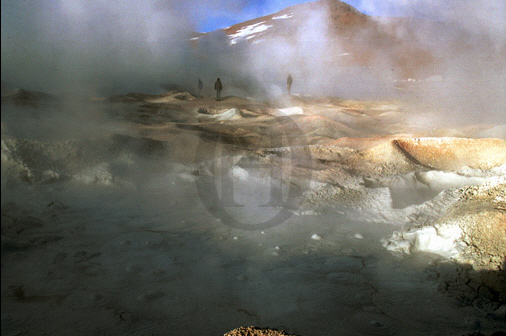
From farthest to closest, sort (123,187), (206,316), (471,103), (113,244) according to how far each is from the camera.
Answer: (471,103) → (123,187) → (113,244) → (206,316)

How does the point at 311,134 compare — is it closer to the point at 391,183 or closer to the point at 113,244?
the point at 391,183

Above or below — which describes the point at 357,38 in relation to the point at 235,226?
above

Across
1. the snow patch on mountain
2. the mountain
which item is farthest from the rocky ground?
the snow patch on mountain

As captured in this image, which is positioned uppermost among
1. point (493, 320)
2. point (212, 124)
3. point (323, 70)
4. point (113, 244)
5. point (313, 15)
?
point (313, 15)

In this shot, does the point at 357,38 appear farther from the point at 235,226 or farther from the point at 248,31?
the point at 235,226

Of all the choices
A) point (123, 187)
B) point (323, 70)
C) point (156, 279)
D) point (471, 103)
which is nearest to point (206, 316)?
point (156, 279)

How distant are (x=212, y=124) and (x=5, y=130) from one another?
5.45 m

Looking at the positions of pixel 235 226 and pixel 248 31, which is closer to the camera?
pixel 235 226

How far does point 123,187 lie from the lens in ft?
7.93

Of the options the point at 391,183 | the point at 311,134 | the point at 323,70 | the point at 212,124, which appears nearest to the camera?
the point at 391,183

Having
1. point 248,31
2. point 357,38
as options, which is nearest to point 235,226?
point 248,31

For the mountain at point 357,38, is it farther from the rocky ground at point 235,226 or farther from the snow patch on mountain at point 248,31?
the rocky ground at point 235,226

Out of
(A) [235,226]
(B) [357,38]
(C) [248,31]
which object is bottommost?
(A) [235,226]

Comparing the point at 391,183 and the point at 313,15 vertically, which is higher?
the point at 313,15
